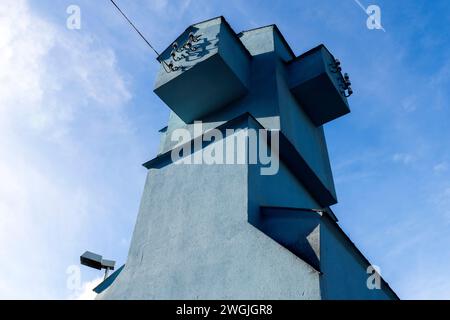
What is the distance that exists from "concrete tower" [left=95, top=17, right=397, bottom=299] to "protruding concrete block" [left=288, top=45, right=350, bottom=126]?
3cm

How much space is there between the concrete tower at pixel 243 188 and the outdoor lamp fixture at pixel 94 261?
2.35 m

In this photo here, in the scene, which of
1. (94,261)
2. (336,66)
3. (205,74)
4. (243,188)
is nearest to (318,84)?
(336,66)

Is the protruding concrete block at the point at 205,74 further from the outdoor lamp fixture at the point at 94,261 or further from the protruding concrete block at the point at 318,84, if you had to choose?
the outdoor lamp fixture at the point at 94,261

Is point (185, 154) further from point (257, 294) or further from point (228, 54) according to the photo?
point (257, 294)

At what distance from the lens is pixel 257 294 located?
20.4 feet

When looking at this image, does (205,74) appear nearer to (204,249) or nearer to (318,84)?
(318,84)

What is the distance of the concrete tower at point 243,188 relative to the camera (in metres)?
6.71

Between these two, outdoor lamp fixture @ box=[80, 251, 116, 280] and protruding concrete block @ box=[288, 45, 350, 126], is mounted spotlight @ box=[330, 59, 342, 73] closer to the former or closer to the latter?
protruding concrete block @ box=[288, 45, 350, 126]

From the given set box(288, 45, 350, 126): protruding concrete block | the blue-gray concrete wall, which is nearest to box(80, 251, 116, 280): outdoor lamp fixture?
the blue-gray concrete wall

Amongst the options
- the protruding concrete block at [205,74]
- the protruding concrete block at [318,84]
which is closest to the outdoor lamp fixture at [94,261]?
the protruding concrete block at [205,74]

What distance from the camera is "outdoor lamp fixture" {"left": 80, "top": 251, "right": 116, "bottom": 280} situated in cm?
1189
